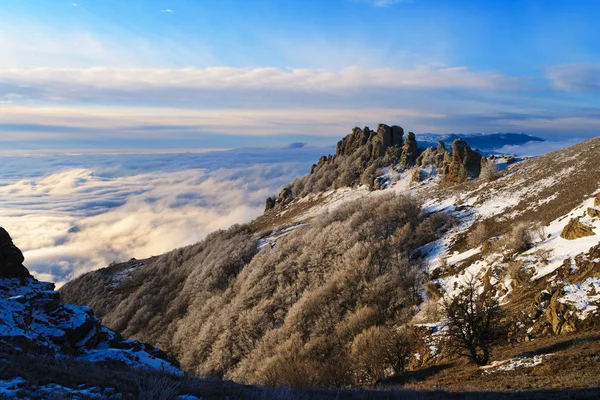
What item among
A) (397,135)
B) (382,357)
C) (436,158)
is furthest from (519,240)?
(397,135)

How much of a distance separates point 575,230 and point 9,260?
29.8 meters

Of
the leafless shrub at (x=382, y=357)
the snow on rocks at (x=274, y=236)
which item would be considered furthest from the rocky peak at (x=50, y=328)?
the snow on rocks at (x=274, y=236)

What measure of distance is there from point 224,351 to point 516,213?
89.9ft

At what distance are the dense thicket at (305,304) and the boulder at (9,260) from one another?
526 inches

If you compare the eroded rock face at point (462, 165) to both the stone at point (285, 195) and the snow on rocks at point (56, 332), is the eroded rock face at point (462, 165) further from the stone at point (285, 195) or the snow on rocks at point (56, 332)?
the snow on rocks at point (56, 332)

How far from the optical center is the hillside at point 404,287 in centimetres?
1595

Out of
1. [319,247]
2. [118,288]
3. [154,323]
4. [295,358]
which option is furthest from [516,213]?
[118,288]

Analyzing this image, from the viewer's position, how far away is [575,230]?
69.3 feet

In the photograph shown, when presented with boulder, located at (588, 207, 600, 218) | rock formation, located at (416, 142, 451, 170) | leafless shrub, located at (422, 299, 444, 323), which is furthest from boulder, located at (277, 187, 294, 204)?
boulder, located at (588, 207, 600, 218)

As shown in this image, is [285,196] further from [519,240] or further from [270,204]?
[519,240]

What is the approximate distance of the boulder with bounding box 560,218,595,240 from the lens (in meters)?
20.4

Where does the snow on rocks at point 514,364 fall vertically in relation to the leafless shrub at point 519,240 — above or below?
below

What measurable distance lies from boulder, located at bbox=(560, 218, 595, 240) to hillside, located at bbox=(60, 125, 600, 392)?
0.26 ft

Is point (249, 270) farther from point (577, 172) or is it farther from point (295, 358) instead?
point (577, 172)
